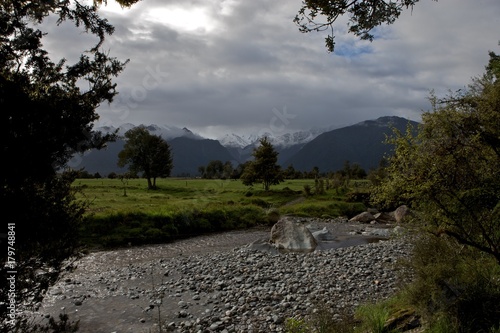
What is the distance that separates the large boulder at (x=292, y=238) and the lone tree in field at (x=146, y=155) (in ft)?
166

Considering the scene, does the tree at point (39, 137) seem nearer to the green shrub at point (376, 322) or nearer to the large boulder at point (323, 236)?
the green shrub at point (376, 322)

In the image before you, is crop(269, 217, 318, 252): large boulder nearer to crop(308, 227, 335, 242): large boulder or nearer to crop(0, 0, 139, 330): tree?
crop(308, 227, 335, 242): large boulder

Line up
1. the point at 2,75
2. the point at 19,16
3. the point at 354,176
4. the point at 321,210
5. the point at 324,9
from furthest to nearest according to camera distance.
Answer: the point at 354,176, the point at 321,210, the point at 324,9, the point at 19,16, the point at 2,75

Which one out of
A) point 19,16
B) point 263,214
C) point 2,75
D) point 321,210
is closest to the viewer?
point 2,75

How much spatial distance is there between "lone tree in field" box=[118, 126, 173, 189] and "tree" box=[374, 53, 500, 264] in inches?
2627

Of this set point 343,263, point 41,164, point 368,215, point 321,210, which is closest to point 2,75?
point 41,164

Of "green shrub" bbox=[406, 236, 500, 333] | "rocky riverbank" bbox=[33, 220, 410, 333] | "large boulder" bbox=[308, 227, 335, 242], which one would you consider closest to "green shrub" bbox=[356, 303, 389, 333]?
"green shrub" bbox=[406, 236, 500, 333]

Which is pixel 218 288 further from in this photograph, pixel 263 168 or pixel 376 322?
pixel 263 168

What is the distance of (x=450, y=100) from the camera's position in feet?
29.3

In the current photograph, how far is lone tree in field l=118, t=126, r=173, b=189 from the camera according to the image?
Answer: 7206cm

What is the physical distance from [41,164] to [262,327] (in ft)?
26.4

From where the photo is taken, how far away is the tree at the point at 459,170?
26.3 feet

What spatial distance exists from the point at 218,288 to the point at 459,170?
34.7 ft

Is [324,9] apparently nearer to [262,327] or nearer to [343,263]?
[262,327]
